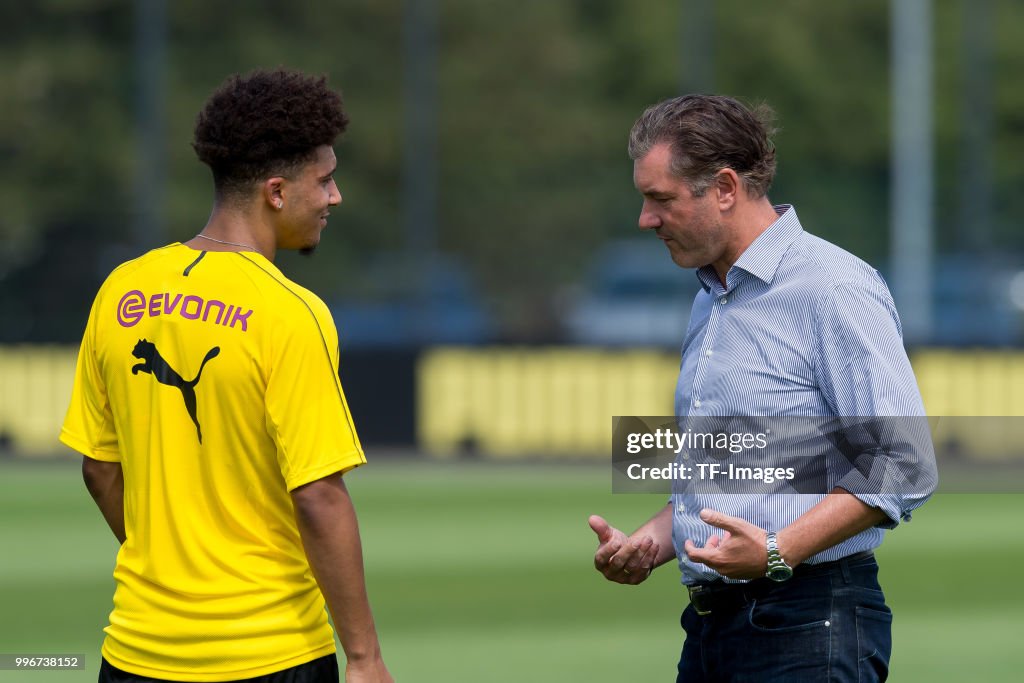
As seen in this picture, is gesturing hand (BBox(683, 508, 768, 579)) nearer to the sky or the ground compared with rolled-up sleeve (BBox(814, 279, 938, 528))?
nearer to the ground

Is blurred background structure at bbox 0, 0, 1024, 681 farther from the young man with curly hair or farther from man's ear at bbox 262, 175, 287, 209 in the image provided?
man's ear at bbox 262, 175, 287, 209

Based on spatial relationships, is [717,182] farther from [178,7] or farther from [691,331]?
[178,7]

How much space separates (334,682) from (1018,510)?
40.3ft

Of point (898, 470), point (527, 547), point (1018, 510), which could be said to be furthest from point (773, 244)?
point (1018, 510)

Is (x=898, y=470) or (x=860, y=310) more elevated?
(x=860, y=310)

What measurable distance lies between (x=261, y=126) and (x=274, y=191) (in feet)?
0.53

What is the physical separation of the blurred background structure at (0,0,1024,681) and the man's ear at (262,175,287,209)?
7.64m

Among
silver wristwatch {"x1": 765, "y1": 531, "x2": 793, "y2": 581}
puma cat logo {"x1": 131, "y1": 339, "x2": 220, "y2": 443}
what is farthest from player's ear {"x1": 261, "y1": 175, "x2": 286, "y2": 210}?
silver wristwatch {"x1": 765, "y1": 531, "x2": 793, "y2": 581}

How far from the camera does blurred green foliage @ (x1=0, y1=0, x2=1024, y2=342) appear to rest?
23625 millimetres

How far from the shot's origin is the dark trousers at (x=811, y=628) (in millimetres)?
3500

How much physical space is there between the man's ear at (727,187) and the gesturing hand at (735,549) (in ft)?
2.52

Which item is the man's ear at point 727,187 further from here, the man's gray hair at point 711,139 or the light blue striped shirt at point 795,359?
the light blue striped shirt at point 795,359

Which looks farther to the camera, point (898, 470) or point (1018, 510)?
point (1018, 510)

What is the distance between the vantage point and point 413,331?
2262 centimetres
